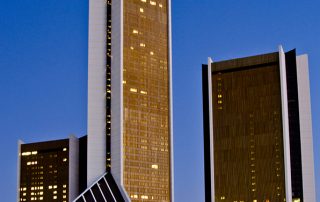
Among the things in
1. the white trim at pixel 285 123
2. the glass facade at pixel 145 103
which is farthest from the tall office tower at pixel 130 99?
the white trim at pixel 285 123

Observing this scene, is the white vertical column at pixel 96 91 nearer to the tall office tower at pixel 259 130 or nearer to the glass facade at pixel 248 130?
the tall office tower at pixel 259 130

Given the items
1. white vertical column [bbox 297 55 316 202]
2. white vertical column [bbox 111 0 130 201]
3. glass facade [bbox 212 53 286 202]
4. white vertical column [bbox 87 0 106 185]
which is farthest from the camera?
glass facade [bbox 212 53 286 202]

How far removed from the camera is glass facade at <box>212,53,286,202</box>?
16950 cm

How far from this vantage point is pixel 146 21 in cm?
15850

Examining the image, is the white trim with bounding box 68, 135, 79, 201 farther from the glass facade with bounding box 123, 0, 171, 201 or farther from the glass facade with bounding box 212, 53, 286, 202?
the glass facade with bounding box 123, 0, 171, 201

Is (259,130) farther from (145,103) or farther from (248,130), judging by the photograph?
(145,103)

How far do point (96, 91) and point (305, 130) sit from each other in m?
50.3

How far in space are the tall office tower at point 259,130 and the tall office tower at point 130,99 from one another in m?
24.1

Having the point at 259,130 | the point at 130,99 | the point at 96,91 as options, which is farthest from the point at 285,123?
the point at 96,91

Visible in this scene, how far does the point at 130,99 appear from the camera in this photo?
152 metres

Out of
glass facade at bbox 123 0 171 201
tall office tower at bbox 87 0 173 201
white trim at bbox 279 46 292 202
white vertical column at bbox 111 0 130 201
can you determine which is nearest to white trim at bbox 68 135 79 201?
tall office tower at bbox 87 0 173 201

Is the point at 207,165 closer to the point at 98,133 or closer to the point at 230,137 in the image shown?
the point at 230,137

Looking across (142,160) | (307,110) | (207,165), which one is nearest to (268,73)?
(307,110)

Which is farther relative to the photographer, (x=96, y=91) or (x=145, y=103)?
(x=96, y=91)
